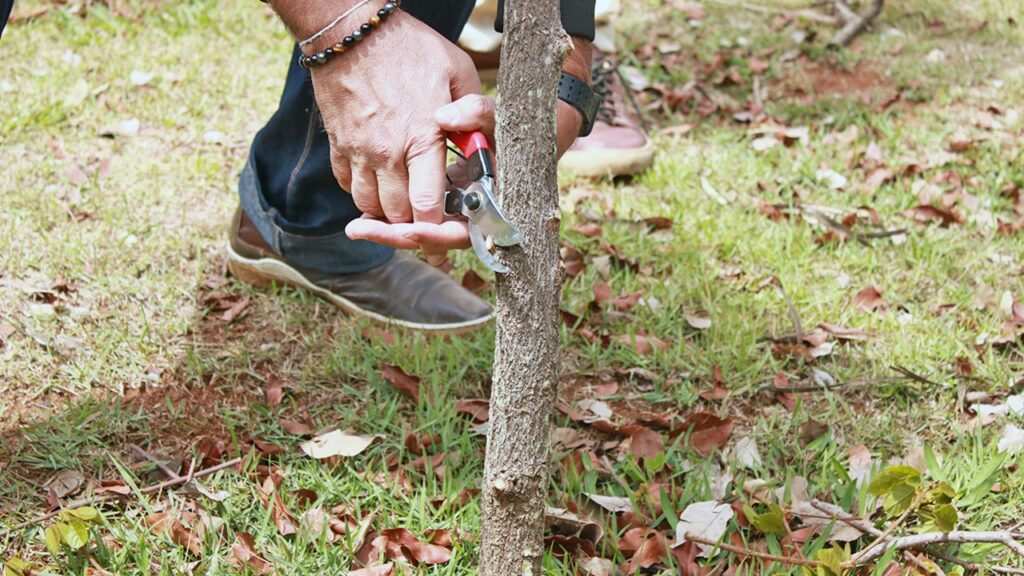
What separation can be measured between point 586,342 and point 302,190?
2.50ft

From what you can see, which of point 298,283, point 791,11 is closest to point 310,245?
point 298,283

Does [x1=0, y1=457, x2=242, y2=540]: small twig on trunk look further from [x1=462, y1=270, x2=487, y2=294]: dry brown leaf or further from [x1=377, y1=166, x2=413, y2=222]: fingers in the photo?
[x1=462, y1=270, x2=487, y2=294]: dry brown leaf

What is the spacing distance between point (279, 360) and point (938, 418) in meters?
1.46

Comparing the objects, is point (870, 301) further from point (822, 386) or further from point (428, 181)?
point (428, 181)

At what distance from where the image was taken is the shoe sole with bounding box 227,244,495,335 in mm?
2234

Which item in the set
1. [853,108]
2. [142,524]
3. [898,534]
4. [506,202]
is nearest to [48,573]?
[142,524]

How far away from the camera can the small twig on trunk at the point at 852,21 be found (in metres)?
4.24

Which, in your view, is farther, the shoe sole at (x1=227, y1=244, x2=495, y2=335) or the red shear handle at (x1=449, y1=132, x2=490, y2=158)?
the shoe sole at (x1=227, y1=244, x2=495, y2=335)

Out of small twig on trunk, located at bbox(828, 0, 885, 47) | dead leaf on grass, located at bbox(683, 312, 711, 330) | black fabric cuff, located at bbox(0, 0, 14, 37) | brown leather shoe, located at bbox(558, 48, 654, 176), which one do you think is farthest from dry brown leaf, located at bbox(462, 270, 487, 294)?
small twig on trunk, located at bbox(828, 0, 885, 47)

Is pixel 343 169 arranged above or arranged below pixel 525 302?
above

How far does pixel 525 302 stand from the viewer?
4.27 feet

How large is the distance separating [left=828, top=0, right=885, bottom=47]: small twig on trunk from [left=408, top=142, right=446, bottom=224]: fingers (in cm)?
331

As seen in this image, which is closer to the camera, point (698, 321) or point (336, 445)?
point (336, 445)

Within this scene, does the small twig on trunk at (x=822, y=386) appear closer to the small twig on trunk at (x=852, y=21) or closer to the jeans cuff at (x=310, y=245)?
the jeans cuff at (x=310, y=245)
